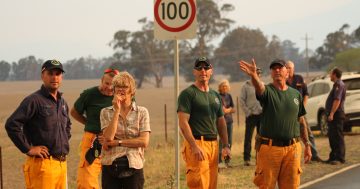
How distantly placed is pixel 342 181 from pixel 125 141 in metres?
6.28

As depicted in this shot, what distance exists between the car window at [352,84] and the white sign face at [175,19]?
13.1 meters

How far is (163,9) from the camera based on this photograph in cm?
862

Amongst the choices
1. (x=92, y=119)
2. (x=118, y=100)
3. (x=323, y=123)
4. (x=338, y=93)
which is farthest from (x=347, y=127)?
(x=118, y=100)

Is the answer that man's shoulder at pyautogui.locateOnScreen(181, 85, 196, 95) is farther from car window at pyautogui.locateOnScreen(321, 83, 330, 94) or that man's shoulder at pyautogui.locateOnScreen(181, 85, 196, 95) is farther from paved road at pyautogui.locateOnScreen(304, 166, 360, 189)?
car window at pyautogui.locateOnScreen(321, 83, 330, 94)

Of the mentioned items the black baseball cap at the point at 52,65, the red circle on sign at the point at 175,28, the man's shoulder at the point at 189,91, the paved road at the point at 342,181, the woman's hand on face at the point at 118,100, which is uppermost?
the red circle on sign at the point at 175,28

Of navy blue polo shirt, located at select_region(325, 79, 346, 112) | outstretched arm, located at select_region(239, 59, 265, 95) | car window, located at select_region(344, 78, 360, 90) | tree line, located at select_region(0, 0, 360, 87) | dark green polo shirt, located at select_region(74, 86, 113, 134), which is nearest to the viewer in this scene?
outstretched arm, located at select_region(239, 59, 265, 95)

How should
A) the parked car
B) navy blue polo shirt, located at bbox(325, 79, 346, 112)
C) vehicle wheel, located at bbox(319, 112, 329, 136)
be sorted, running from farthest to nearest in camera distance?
vehicle wheel, located at bbox(319, 112, 329, 136) → the parked car → navy blue polo shirt, located at bbox(325, 79, 346, 112)

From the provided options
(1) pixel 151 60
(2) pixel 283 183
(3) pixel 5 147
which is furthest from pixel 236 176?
(1) pixel 151 60

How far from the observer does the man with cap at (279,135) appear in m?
8.04

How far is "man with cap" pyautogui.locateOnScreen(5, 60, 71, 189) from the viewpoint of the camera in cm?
677

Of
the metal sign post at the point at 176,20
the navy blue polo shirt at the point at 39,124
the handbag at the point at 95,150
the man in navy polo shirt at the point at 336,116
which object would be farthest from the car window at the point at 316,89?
the navy blue polo shirt at the point at 39,124

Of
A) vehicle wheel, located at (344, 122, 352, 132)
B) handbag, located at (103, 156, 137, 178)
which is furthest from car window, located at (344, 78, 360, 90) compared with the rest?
handbag, located at (103, 156, 137, 178)

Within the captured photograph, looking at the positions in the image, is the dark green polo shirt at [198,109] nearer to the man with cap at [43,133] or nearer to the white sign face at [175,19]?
the white sign face at [175,19]

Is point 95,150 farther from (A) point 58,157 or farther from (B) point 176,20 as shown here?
(B) point 176,20
